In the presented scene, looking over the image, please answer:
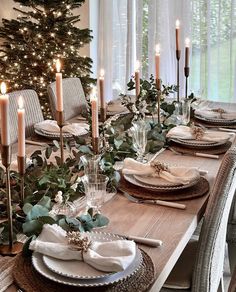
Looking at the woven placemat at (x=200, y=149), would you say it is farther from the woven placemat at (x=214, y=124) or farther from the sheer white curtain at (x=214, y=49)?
the sheer white curtain at (x=214, y=49)

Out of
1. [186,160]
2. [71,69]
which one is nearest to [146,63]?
[71,69]

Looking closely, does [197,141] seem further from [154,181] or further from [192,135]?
[154,181]

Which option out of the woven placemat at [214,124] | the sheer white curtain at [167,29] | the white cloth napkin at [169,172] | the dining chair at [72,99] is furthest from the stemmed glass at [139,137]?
the sheer white curtain at [167,29]

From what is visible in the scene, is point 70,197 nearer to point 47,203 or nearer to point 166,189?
point 47,203

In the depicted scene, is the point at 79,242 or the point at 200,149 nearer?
the point at 79,242

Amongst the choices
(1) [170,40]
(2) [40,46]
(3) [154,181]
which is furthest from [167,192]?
(1) [170,40]

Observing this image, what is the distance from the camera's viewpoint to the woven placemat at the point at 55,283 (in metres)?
1.14

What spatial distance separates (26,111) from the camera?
2797 mm

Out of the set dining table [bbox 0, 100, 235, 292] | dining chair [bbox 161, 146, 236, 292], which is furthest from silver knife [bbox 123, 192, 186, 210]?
dining chair [bbox 161, 146, 236, 292]

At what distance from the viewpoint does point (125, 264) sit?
1.17 m

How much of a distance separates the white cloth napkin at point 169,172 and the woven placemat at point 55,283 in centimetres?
58

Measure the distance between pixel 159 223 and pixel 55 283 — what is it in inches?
18.1

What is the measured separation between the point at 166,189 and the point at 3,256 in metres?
0.66

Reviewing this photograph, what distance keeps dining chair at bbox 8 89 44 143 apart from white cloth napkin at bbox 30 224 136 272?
1381mm
